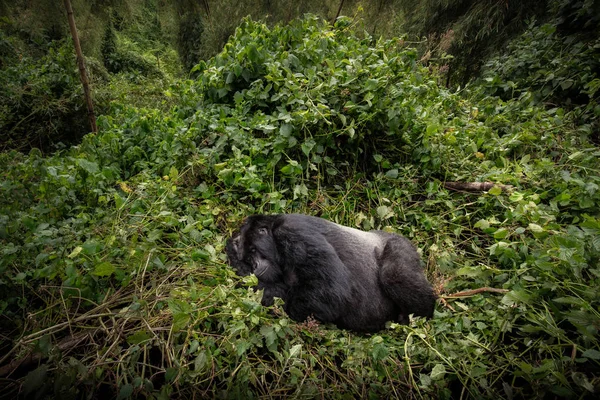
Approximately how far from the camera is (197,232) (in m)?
2.04

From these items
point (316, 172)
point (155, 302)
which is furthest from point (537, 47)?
point (155, 302)

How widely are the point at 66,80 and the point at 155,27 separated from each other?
12.6 m

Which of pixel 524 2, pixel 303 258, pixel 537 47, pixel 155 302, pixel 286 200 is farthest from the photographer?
pixel 524 2

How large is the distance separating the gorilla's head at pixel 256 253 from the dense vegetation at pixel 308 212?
10cm

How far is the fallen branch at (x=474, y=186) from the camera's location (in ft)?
8.14

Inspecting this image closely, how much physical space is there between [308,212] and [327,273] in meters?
0.77

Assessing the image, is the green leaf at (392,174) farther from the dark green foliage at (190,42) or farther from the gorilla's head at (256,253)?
the dark green foliage at (190,42)

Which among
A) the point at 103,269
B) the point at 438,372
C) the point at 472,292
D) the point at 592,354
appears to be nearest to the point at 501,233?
the point at 472,292

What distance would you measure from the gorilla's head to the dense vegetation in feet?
Result: 0.33

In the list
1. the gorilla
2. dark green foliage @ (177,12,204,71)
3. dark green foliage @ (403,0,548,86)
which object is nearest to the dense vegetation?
the gorilla

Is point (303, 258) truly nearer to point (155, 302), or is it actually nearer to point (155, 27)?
point (155, 302)

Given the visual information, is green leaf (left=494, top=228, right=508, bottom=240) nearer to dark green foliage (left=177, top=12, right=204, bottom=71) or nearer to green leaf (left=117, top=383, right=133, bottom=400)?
green leaf (left=117, top=383, right=133, bottom=400)

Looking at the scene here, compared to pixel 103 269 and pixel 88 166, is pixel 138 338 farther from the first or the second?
pixel 88 166

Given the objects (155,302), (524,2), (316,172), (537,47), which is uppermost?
(524,2)
